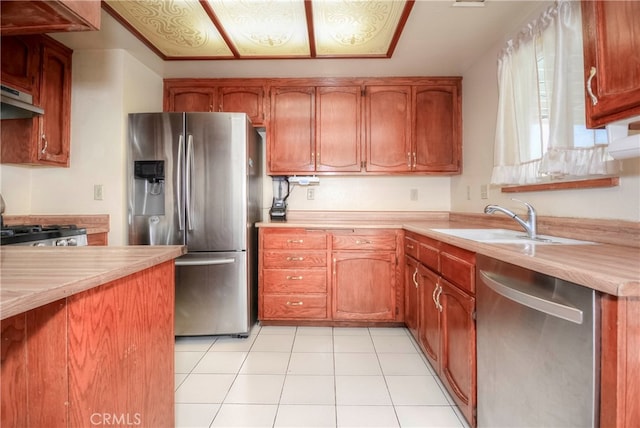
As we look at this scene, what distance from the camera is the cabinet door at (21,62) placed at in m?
1.86

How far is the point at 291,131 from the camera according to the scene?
9.19 ft

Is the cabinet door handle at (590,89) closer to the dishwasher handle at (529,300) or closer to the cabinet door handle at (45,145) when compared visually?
the dishwasher handle at (529,300)

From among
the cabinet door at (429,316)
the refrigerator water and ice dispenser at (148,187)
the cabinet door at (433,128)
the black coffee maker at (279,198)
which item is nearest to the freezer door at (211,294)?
the refrigerator water and ice dispenser at (148,187)

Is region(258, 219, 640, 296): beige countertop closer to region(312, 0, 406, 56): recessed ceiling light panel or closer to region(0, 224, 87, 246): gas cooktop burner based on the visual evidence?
region(312, 0, 406, 56): recessed ceiling light panel

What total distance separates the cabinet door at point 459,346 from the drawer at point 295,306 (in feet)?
3.56

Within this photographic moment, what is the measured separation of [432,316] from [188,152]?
79.9 inches

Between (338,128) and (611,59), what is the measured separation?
200cm

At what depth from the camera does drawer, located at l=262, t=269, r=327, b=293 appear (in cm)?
248

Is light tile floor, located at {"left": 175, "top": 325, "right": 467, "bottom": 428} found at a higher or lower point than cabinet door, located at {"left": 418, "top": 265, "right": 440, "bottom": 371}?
lower

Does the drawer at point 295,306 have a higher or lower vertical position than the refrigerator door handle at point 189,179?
lower

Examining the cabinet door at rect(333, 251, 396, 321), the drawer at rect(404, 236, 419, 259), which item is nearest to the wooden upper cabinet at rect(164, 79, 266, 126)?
the cabinet door at rect(333, 251, 396, 321)

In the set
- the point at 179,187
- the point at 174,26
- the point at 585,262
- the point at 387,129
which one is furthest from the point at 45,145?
the point at 585,262

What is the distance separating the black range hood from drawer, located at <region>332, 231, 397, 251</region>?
7.29 feet

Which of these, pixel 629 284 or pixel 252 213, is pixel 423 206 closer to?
pixel 252 213
